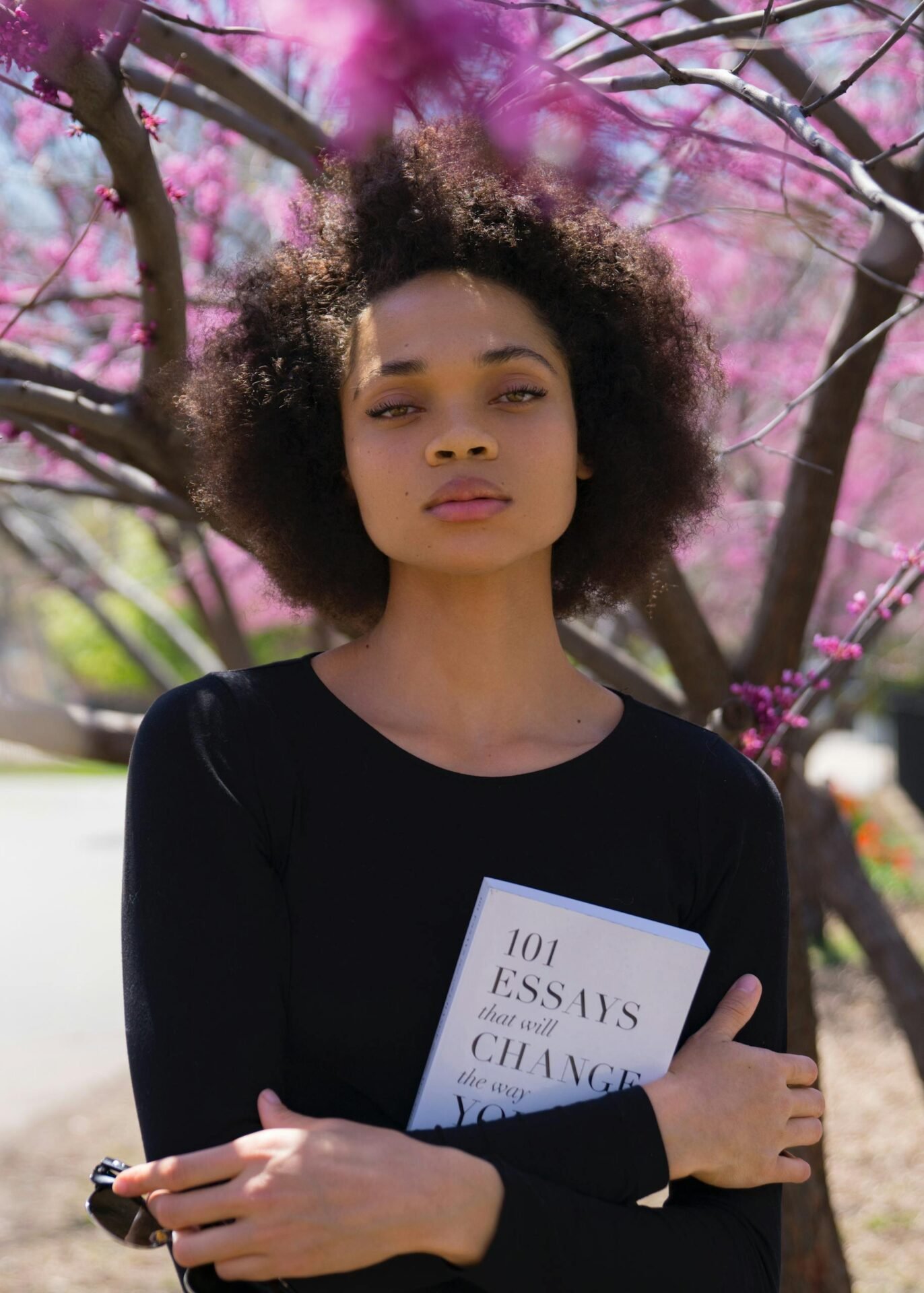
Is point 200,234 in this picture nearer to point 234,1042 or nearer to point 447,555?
point 447,555

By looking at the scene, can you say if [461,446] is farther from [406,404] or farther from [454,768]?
[454,768]

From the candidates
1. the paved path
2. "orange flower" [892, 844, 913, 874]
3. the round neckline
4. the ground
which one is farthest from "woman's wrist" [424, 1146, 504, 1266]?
"orange flower" [892, 844, 913, 874]

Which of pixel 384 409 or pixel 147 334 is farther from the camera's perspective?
pixel 147 334

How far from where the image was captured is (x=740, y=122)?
4.36 metres

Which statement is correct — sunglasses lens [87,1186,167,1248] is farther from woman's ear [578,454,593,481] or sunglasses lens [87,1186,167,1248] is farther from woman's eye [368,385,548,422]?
woman's ear [578,454,593,481]

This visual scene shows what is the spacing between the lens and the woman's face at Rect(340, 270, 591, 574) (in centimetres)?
141

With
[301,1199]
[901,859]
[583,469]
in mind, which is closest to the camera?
[301,1199]

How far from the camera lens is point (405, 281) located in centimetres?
150

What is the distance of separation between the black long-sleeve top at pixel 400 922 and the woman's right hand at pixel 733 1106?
0.02m

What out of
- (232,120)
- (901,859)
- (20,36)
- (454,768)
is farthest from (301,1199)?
(901,859)

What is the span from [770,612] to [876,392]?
139 inches

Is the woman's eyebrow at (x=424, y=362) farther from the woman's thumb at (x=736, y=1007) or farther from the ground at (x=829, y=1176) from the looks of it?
the ground at (x=829, y=1176)

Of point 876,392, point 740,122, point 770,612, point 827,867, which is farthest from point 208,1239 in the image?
point 876,392

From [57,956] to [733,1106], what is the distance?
7626mm
